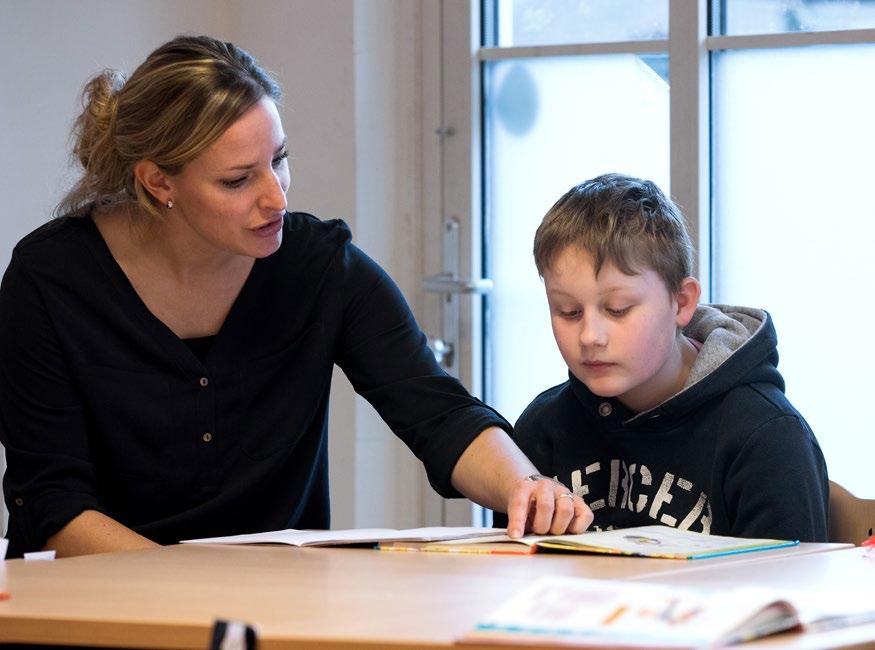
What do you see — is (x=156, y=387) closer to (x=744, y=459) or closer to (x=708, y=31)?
(x=744, y=459)

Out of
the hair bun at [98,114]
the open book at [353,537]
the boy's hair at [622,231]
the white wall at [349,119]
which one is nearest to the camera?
the open book at [353,537]

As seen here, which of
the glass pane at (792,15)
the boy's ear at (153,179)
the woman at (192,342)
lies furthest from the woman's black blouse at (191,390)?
the glass pane at (792,15)

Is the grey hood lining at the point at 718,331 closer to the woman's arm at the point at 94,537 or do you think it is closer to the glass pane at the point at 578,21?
the woman's arm at the point at 94,537

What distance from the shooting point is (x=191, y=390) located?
200cm

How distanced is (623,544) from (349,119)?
1.73 meters

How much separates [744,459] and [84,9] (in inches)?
68.3

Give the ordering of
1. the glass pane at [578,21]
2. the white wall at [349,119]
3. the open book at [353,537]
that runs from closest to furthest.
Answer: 1. the open book at [353,537]
2. the glass pane at [578,21]
3. the white wall at [349,119]

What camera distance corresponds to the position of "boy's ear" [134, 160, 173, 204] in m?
2.00

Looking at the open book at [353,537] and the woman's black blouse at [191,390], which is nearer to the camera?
the open book at [353,537]

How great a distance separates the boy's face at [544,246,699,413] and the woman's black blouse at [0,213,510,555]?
162 mm

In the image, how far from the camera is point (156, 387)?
2.00 meters

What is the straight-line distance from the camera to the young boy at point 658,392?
1.80m

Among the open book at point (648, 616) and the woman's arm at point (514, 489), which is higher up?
the open book at point (648, 616)

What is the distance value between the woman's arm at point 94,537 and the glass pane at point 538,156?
144 centimetres
